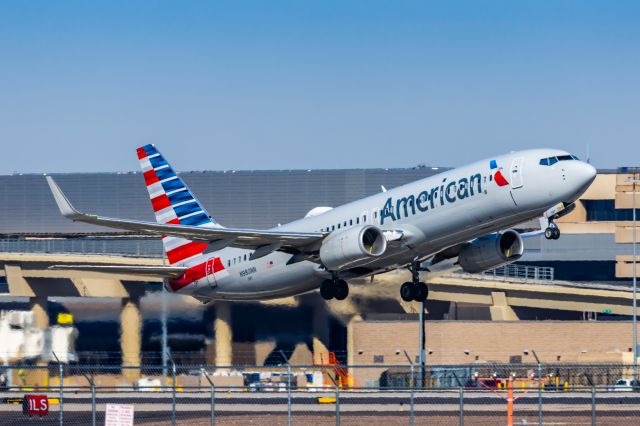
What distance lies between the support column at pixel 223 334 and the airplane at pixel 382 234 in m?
0.62

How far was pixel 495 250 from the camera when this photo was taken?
52.8m

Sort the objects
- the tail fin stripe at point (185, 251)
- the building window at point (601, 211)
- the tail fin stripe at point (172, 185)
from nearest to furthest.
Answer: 1. the tail fin stripe at point (185, 251)
2. the tail fin stripe at point (172, 185)
3. the building window at point (601, 211)

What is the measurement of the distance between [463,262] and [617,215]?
71925 millimetres

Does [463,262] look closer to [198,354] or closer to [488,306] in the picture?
[198,354]

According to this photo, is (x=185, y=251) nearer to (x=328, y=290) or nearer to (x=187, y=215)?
(x=187, y=215)

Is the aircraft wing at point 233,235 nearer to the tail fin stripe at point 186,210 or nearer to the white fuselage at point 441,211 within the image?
the white fuselage at point 441,211

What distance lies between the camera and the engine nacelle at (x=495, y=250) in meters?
52.8

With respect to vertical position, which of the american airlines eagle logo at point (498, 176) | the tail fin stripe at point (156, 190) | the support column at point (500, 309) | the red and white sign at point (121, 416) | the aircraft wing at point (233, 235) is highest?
the tail fin stripe at point (156, 190)

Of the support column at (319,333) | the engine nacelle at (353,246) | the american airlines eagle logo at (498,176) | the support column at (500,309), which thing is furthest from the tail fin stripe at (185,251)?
the support column at (500,309)

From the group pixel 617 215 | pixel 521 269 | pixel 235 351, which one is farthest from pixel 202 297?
pixel 617 215

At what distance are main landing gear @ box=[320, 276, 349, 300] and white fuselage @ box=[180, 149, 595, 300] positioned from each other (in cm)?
40

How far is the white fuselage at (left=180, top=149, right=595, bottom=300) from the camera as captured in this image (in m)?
45.6

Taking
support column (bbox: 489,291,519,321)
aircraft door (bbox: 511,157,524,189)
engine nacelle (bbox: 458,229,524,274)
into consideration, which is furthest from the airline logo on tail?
support column (bbox: 489,291,519,321)

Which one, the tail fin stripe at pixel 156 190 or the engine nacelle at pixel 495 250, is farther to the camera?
the tail fin stripe at pixel 156 190
